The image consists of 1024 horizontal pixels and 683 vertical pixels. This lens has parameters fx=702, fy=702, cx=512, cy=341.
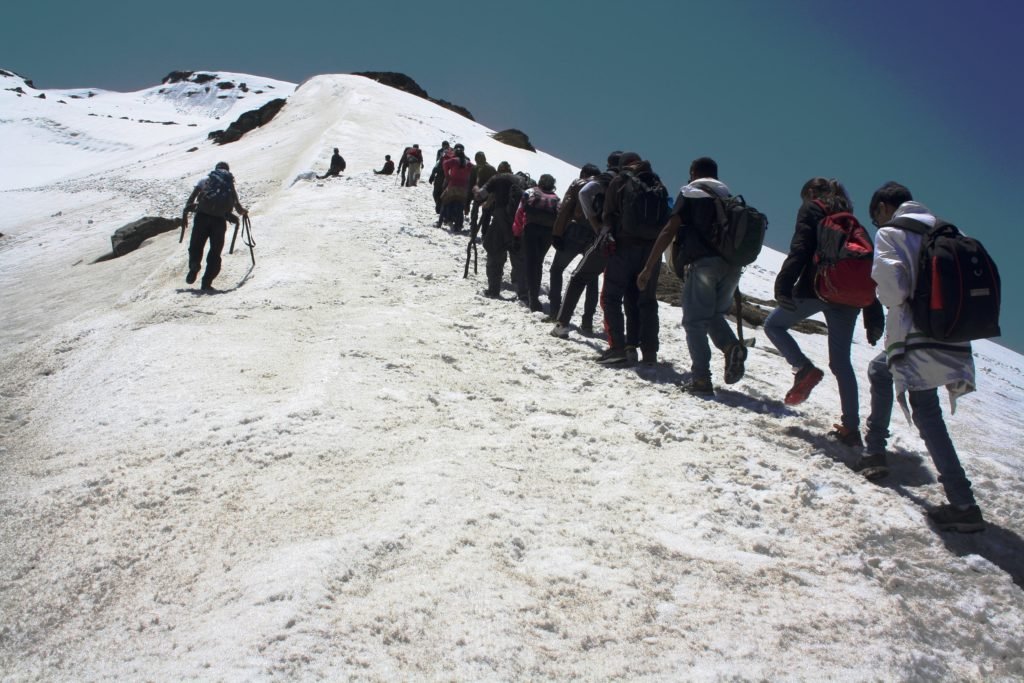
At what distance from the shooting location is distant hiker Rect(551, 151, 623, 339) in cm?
673

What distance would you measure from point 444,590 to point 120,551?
158 cm

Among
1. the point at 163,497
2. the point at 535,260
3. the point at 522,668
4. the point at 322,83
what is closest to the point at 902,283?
the point at 522,668

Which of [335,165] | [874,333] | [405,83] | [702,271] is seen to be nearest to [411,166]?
[335,165]

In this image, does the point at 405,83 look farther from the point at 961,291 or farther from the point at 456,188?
the point at 961,291

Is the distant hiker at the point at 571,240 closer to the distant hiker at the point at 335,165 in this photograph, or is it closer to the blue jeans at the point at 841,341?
the blue jeans at the point at 841,341

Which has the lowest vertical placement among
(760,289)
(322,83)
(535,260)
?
(760,289)

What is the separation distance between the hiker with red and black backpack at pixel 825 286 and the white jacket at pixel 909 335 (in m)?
0.77

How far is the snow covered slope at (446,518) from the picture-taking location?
2.71 meters

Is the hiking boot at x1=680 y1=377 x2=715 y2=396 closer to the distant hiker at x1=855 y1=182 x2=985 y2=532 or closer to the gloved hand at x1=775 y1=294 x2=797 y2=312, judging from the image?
the gloved hand at x1=775 y1=294 x2=797 y2=312

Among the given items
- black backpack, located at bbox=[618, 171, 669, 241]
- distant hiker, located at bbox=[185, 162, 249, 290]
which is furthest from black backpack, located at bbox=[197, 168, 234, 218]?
black backpack, located at bbox=[618, 171, 669, 241]

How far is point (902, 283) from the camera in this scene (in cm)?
372

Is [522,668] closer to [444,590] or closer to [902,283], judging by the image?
[444,590]

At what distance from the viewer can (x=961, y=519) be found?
3.73 meters

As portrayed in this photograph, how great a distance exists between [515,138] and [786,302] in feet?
143
